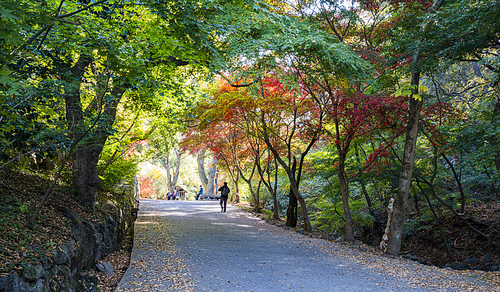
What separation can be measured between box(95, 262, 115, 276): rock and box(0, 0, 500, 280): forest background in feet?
4.72

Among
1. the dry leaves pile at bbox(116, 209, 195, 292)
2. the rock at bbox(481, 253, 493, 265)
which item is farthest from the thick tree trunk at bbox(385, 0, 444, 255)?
the dry leaves pile at bbox(116, 209, 195, 292)

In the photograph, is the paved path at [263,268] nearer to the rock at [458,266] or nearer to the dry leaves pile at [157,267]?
the dry leaves pile at [157,267]

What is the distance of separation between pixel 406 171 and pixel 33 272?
7.67 meters

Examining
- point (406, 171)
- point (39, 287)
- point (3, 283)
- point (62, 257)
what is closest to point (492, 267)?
point (406, 171)

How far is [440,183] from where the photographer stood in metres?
11.7

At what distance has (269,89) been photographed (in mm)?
11562

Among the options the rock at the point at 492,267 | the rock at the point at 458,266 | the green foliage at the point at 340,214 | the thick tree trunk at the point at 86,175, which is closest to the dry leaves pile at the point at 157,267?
the thick tree trunk at the point at 86,175

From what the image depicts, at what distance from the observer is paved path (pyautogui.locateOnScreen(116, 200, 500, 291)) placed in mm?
4730

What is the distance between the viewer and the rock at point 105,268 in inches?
211

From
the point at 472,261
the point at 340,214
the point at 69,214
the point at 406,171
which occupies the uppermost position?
the point at 406,171

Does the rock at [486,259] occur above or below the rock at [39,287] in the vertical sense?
below

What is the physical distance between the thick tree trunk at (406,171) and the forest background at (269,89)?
0.09 ft

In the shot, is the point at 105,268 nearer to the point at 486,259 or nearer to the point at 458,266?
the point at 458,266

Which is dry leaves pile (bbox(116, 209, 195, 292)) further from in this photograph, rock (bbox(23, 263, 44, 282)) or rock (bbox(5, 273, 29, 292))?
rock (bbox(5, 273, 29, 292))
